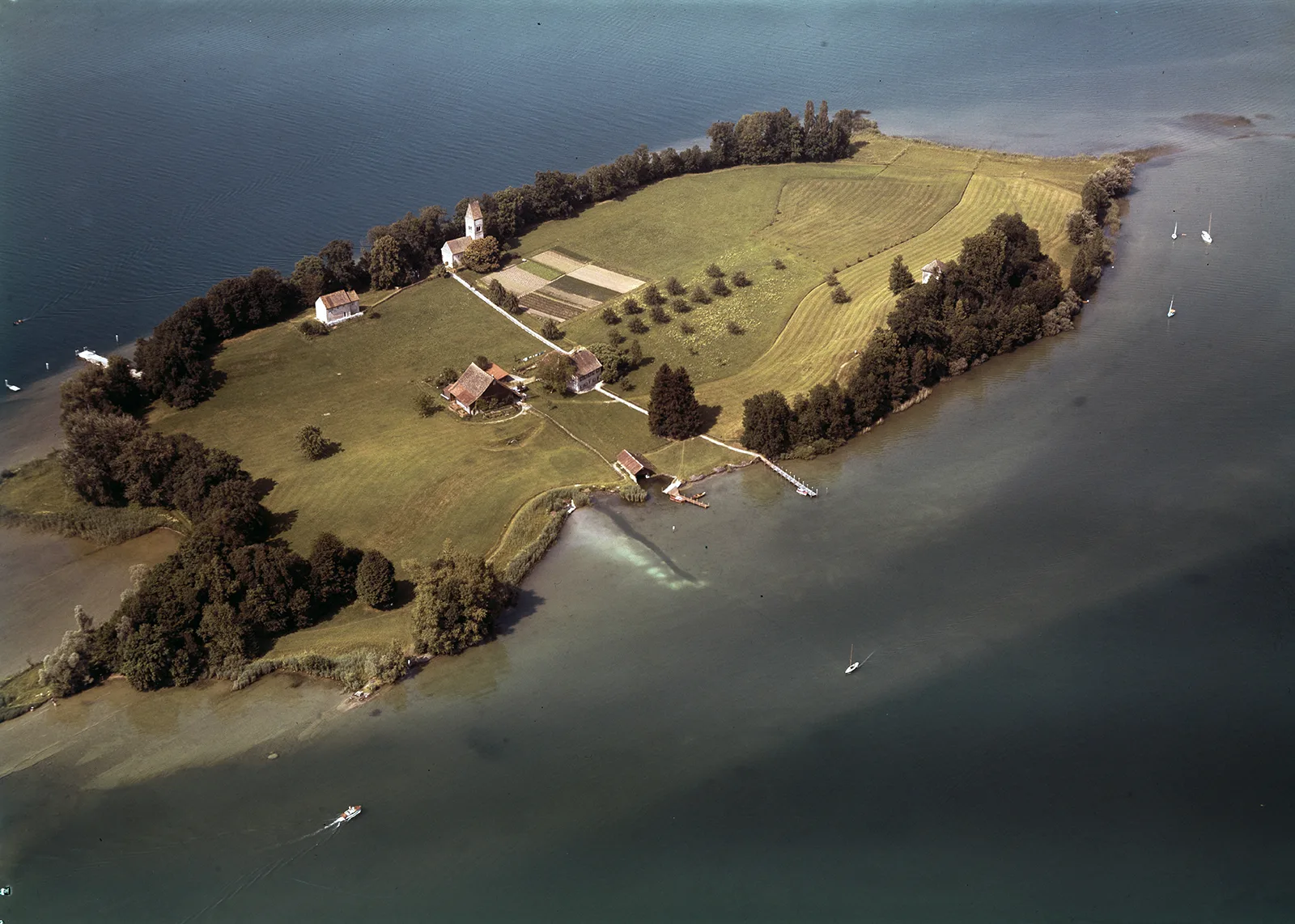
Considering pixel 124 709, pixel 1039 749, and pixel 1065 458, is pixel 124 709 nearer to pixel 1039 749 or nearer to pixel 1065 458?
pixel 1039 749

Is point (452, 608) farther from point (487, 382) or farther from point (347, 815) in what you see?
point (487, 382)

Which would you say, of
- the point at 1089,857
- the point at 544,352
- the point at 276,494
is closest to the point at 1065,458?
the point at 1089,857

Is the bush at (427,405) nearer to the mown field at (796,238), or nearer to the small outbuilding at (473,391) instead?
the small outbuilding at (473,391)

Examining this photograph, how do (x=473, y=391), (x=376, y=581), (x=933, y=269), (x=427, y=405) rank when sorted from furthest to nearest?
(x=933, y=269) < (x=473, y=391) < (x=427, y=405) < (x=376, y=581)

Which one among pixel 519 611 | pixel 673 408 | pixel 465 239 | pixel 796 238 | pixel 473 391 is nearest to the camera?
pixel 519 611

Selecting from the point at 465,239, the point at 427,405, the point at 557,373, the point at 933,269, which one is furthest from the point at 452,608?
the point at 933,269

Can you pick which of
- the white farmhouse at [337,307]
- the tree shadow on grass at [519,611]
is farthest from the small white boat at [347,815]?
the white farmhouse at [337,307]

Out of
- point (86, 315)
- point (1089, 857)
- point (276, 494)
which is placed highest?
point (86, 315)
